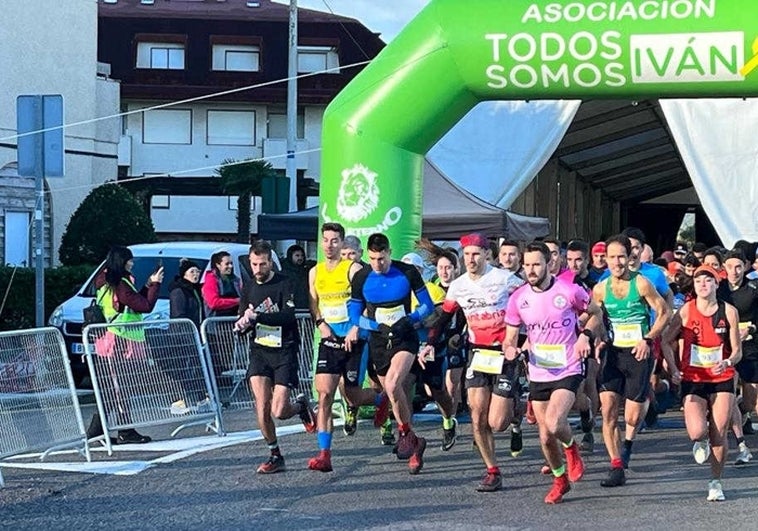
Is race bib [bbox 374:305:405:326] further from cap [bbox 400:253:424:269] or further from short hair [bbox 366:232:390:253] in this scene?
cap [bbox 400:253:424:269]

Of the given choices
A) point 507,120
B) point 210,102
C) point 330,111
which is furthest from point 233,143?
point 330,111

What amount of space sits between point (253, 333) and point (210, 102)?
43.0 m

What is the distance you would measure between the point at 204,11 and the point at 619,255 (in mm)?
46024

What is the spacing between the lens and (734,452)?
39.4ft

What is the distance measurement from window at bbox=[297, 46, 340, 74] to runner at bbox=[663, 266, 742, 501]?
148 ft

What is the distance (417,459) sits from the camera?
10.7 meters

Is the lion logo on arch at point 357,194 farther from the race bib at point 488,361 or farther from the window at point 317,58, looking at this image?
the window at point 317,58

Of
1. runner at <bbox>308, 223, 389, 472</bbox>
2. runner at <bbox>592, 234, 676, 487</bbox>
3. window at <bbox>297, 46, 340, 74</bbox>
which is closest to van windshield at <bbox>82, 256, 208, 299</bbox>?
runner at <bbox>308, 223, 389, 472</bbox>

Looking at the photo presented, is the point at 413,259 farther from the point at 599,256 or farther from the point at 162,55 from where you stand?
the point at 162,55

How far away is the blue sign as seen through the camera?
48.8 ft

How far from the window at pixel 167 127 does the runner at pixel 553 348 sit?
1760 inches

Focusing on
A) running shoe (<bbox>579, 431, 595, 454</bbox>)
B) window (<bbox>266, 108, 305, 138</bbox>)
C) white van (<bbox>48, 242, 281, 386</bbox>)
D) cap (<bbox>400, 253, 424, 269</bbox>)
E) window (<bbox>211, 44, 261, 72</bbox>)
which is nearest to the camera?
running shoe (<bbox>579, 431, 595, 454</bbox>)

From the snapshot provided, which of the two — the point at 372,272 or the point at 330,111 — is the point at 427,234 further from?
the point at 372,272

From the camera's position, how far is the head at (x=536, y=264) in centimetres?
945
